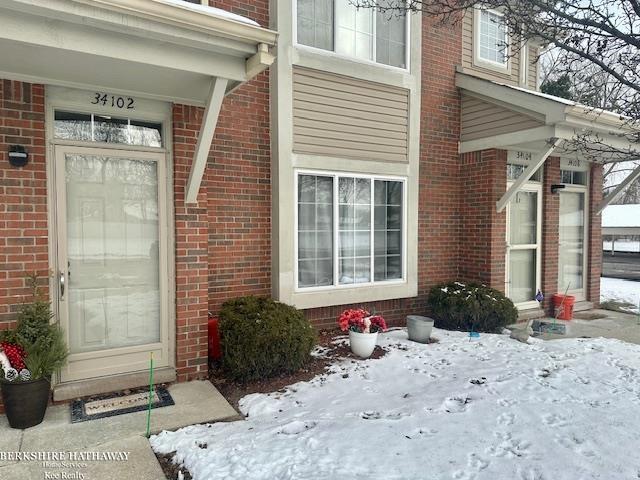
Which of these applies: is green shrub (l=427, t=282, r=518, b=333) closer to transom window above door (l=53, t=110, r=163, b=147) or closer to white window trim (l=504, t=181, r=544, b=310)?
white window trim (l=504, t=181, r=544, b=310)

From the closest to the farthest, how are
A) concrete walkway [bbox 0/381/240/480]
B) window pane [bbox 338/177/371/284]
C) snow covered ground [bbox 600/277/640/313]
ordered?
1. concrete walkway [bbox 0/381/240/480]
2. window pane [bbox 338/177/371/284]
3. snow covered ground [bbox 600/277/640/313]

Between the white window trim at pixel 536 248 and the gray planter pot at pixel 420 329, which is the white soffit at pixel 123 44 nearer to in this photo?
the gray planter pot at pixel 420 329

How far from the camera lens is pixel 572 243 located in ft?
29.2

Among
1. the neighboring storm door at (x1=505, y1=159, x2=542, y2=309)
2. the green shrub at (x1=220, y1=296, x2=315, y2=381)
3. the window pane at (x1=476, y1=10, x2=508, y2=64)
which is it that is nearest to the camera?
the green shrub at (x1=220, y1=296, x2=315, y2=381)

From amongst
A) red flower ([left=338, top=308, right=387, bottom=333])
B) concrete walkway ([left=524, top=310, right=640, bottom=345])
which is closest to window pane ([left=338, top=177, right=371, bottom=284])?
red flower ([left=338, top=308, right=387, bottom=333])

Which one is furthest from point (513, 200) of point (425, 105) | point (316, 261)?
point (316, 261)

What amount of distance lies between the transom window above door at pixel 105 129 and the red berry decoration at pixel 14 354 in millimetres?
1900

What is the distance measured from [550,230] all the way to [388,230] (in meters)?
3.51

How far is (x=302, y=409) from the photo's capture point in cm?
389

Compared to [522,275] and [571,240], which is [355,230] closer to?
[522,275]

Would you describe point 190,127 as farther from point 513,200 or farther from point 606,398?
point 513,200

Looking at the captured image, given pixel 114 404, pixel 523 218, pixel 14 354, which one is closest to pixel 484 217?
pixel 523 218

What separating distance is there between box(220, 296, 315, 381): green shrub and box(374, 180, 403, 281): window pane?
87.3 inches

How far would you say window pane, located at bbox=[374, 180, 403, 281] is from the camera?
6.65 metres
